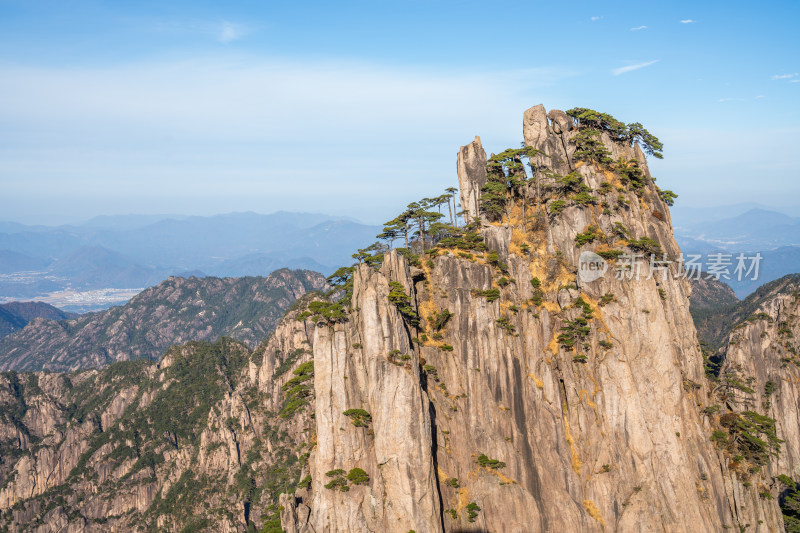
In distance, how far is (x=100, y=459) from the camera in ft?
532

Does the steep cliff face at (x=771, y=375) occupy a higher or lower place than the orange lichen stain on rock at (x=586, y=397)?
lower

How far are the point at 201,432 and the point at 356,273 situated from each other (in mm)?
104214

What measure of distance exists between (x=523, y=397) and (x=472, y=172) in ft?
111

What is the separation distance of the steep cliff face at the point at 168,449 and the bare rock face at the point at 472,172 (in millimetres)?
60419

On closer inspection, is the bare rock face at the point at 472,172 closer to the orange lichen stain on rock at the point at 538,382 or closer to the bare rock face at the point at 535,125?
the bare rock face at the point at 535,125

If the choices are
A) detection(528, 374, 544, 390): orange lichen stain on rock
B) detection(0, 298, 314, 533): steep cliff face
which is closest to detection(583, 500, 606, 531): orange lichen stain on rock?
detection(528, 374, 544, 390): orange lichen stain on rock

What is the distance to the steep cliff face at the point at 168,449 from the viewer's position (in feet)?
438

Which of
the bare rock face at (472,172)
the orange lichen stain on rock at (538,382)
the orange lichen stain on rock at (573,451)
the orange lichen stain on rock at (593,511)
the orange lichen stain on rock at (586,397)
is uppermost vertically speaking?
the bare rock face at (472,172)

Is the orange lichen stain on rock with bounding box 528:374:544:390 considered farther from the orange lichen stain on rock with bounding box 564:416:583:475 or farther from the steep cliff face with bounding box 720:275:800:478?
the steep cliff face with bounding box 720:275:800:478

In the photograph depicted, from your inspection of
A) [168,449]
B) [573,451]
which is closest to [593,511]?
[573,451]

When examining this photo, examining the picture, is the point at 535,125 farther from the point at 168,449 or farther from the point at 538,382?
the point at 168,449

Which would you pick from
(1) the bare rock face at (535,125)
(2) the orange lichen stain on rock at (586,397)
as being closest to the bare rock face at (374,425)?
(2) the orange lichen stain on rock at (586,397)

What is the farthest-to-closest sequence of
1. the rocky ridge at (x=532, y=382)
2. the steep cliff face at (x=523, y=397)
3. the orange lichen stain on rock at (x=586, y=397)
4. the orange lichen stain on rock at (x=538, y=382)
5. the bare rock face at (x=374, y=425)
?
the orange lichen stain on rock at (x=538, y=382)
the orange lichen stain on rock at (x=586, y=397)
the rocky ridge at (x=532, y=382)
the steep cliff face at (x=523, y=397)
the bare rock face at (x=374, y=425)

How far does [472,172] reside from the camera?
85.6 metres
